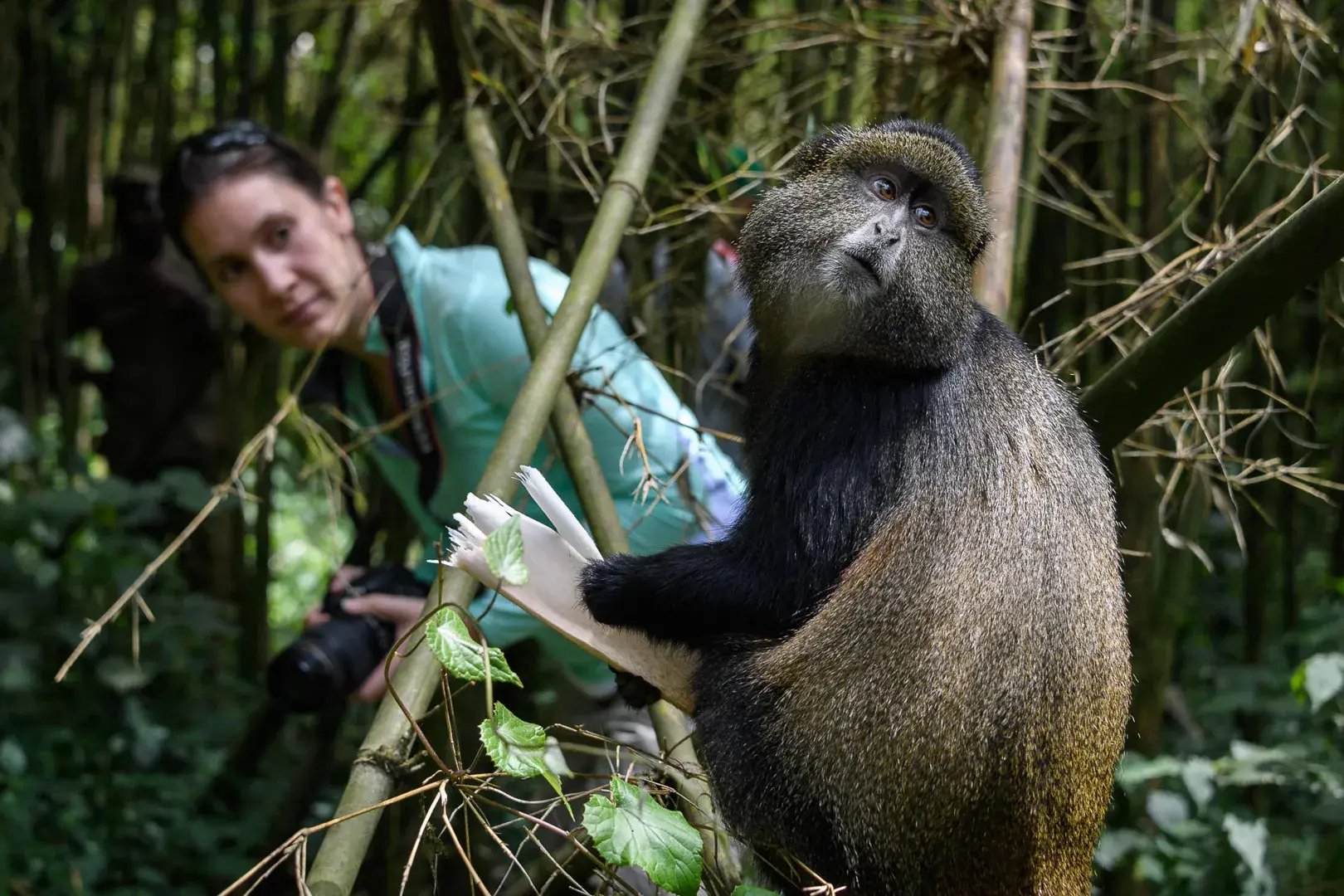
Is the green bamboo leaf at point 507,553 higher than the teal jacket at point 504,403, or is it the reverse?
the green bamboo leaf at point 507,553

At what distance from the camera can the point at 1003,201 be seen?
100 inches

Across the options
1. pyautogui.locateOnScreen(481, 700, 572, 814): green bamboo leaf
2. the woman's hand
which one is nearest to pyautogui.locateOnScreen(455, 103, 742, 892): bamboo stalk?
pyautogui.locateOnScreen(481, 700, 572, 814): green bamboo leaf

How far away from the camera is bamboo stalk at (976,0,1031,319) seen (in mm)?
2502

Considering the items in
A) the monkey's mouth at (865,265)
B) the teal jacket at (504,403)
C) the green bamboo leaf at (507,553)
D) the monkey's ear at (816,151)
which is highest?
the monkey's ear at (816,151)

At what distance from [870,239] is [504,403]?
1.08 metres

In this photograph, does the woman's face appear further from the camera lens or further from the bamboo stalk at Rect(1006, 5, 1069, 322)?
the bamboo stalk at Rect(1006, 5, 1069, 322)

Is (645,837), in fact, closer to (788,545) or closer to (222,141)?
(788,545)

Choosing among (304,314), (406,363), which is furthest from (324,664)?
(304,314)

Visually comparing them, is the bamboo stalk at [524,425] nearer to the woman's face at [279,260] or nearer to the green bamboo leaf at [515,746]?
the green bamboo leaf at [515,746]

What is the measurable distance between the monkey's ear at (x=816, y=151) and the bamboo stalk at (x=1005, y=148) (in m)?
0.31

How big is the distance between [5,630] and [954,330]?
378 cm

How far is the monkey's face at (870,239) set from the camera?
6.93ft

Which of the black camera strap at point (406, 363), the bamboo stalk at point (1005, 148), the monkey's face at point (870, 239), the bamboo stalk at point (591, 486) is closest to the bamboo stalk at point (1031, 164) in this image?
the bamboo stalk at point (1005, 148)

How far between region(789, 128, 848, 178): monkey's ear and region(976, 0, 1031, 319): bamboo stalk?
31 cm
